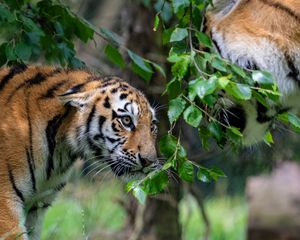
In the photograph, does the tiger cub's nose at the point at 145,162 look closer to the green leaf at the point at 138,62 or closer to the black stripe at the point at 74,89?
the black stripe at the point at 74,89

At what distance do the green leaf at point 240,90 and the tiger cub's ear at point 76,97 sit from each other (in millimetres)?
996

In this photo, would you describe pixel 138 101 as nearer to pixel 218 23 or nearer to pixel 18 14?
pixel 218 23

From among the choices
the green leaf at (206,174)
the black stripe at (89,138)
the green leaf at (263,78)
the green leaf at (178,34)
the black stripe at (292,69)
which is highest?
the green leaf at (178,34)

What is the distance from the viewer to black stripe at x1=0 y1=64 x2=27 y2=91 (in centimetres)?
423

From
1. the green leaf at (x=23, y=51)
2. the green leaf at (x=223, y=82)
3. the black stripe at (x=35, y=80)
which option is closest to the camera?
the green leaf at (x=223, y=82)

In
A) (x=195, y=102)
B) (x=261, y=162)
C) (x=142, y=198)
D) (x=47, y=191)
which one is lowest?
(x=261, y=162)

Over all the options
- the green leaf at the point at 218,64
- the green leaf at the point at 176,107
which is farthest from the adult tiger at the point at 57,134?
the green leaf at the point at 218,64

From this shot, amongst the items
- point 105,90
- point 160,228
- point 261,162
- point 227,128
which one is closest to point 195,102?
point 227,128

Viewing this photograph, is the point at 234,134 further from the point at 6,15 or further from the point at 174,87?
the point at 6,15

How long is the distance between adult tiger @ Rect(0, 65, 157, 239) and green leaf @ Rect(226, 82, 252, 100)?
78 cm

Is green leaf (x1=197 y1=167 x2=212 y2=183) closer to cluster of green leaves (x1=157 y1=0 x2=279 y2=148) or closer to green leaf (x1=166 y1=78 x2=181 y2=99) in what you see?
cluster of green leaves (x1=157 y1=0 x2=279 y2=148)

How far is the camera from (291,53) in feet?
12.6

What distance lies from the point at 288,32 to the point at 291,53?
9cm

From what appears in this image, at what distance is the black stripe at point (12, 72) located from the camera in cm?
423
